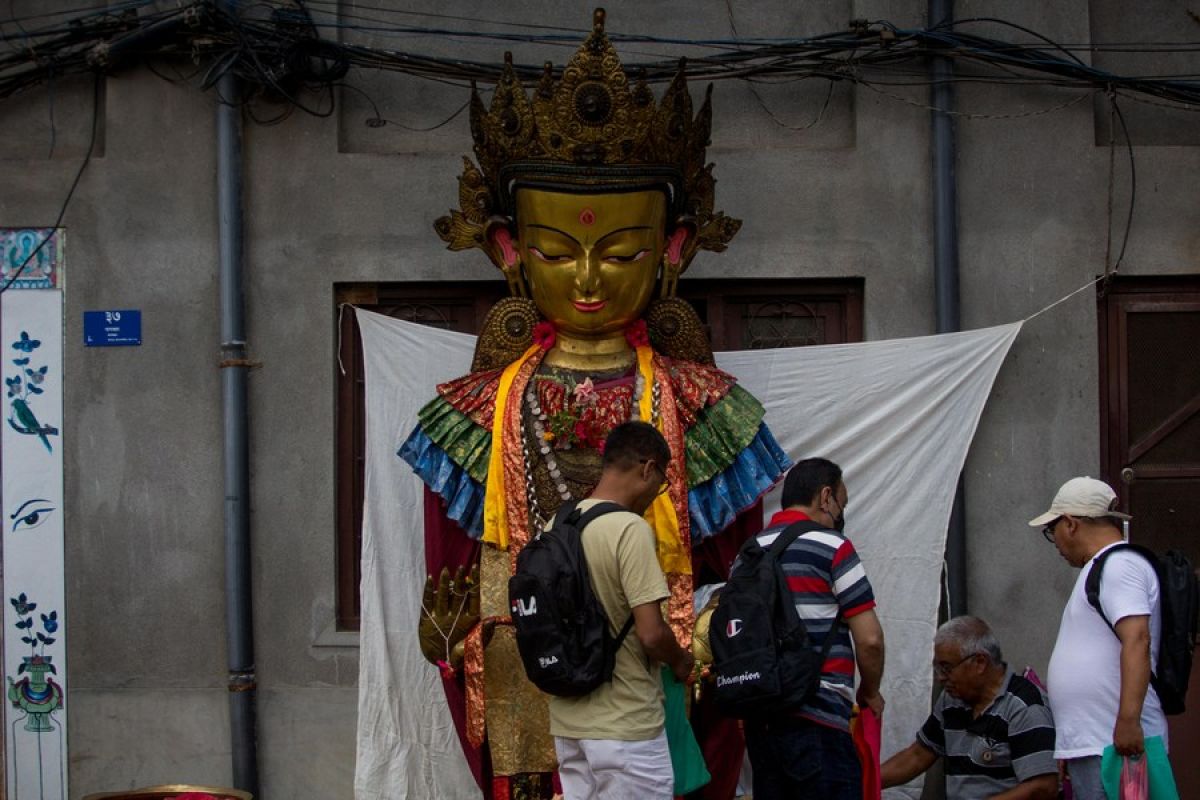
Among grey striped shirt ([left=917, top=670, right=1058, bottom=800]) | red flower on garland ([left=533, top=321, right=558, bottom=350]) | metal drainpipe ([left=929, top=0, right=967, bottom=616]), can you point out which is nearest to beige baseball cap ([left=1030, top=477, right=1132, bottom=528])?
grey striped shirt ([left=917, top=670, right=1058, bottom=800])

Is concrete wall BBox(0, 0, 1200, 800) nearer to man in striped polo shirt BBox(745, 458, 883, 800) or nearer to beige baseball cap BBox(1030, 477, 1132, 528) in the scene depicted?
beige baseball cap BBox(1030, 477, 1132, 528)

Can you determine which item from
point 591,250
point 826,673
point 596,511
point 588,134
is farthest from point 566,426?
point 826,673

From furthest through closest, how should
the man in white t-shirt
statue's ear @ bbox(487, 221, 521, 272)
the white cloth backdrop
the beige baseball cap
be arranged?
the white cloth backdrop < statue's ear @ bbox(487, 221, 521, 272) < the beige baseball cap < the man in white t-shirt

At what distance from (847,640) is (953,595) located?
6.44ft

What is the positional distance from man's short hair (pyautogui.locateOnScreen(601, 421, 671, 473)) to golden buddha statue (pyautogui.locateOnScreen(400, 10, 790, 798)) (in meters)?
1.03

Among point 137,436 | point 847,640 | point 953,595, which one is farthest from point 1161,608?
point 137,436

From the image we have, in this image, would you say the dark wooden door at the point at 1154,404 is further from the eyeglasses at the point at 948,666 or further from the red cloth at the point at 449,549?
the red cloth at the point at 449,549

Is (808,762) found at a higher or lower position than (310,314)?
lower

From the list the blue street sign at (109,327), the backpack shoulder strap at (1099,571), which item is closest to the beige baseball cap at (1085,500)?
the backpack shoulder strap at (1099,571)

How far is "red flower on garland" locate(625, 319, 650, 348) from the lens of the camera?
5164 mm

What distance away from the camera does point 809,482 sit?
13.2ft

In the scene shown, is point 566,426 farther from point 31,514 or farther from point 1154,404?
point 1154,404

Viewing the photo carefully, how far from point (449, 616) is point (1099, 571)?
216 cm

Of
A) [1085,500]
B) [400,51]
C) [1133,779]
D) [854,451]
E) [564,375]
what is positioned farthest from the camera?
[400,51]
